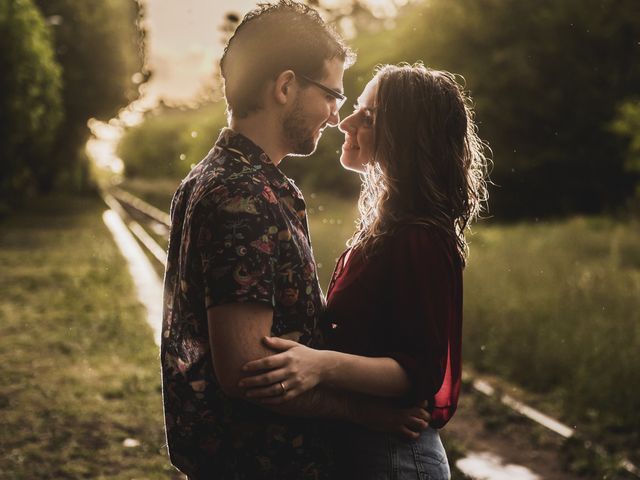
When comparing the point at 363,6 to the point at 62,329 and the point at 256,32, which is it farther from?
the point at 256,32

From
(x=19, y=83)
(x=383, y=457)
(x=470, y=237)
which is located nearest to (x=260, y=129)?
(x=383, y=457)

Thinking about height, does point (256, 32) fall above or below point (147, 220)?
above

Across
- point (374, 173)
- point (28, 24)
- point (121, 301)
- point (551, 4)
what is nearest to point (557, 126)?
point (551, 4)

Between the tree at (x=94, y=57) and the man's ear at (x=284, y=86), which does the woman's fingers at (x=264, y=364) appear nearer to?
the man's ear at (x=284, y=86)

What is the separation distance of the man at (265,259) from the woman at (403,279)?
0.35 ft

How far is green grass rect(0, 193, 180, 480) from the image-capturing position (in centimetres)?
573

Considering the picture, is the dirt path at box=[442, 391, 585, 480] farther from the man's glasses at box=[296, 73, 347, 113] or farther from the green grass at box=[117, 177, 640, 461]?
the man's glasses at box=[296, 73, 347, 113]

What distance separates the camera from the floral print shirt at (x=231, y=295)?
1.86 metres

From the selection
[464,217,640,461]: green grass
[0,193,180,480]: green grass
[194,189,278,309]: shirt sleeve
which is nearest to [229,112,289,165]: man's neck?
[194,189,278,309]: shirt sleeve

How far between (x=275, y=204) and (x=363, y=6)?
200ft

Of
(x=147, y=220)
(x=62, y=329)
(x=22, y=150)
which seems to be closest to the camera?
(x=62, y=329)

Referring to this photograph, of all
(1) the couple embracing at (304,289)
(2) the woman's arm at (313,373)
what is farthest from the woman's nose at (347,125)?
(2) the woman's arm at (313,373)

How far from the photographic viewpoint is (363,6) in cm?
5994

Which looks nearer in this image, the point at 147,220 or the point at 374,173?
the point at 374,173
